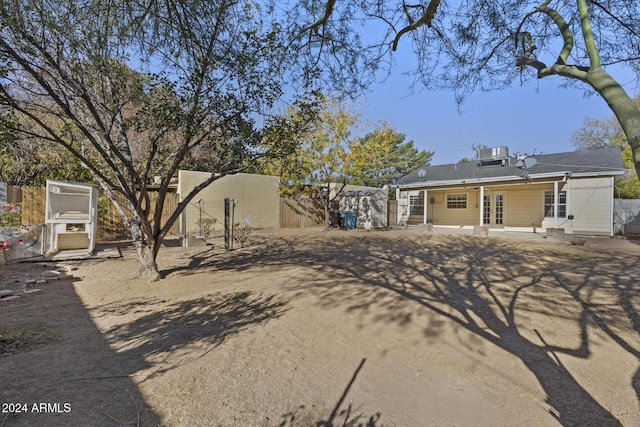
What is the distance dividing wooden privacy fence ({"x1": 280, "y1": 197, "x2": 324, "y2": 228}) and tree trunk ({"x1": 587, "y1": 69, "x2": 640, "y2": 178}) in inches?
658

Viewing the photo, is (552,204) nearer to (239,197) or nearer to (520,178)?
(520,178)

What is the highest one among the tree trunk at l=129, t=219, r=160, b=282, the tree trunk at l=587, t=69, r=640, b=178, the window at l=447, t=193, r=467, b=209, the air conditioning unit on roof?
the air conditioning unit on roof

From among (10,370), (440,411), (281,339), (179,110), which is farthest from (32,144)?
(440,411)

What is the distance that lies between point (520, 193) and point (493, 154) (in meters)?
2.90

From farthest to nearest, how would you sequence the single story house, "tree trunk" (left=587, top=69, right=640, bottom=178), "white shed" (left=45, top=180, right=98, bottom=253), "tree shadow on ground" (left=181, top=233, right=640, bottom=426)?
the single story house < "white shed" (left=45, top=180, right=98, bottom=253) < "tree shadow on ground" (left=181, top=233, right=640, bottom=426) < "tree trunk" (left=587, top=69, right=640, bottom=178)

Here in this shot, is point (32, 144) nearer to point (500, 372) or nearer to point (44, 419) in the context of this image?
point (44, 419)

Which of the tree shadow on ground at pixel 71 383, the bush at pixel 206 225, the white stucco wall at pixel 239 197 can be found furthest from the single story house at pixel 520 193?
the tree shadow on ground at pixel 71 383

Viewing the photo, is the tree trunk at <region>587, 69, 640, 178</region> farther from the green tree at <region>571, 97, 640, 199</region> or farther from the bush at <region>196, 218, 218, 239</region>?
the green tree at <region>571, 97, 640, 199</region>

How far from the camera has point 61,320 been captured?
4.17 m

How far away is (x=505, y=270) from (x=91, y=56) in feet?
28.6

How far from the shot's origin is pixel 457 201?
19.3 meters

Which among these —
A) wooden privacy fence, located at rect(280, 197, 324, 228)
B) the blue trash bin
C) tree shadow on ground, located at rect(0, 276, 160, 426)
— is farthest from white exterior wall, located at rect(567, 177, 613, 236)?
tree shadow on ground, located at rect(0, 276, 160, 426)

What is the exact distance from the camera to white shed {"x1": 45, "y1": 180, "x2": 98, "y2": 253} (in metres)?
8.32

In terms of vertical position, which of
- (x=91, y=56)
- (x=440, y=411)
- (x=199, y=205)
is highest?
(x=91, y=56)
